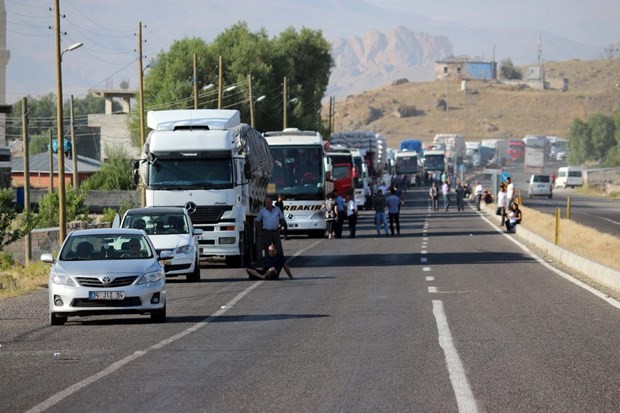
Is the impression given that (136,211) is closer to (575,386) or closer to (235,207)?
(235,207)

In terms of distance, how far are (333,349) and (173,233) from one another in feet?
45.0

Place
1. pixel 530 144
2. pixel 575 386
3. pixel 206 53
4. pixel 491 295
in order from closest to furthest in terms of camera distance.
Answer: pixel 575 386 → pixel 491 295 → pixel 206 53 → pixel 530 144

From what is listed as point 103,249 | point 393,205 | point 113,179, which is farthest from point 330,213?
point 113,179

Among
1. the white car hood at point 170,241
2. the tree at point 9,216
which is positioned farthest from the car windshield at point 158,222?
the tree at point 9,216

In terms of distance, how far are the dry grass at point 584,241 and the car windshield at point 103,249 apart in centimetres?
1261

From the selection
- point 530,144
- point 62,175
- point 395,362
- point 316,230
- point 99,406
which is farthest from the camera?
point 530,144

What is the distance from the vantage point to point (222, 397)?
37.0ft

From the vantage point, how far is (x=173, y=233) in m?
28.4

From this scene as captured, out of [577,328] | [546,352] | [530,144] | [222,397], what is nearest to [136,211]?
[577,328]

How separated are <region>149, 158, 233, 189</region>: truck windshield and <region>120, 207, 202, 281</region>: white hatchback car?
240 cm

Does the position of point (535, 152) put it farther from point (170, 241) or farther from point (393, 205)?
point (170, 241)

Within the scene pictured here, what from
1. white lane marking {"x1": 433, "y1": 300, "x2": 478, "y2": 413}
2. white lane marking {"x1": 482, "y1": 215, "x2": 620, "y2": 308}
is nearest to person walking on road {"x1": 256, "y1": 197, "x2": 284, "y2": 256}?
white lane marking {"x1": 482, "y1": 215, "x2": 620, "y2": 308}

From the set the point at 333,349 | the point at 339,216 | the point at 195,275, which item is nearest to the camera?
the point at 333,349

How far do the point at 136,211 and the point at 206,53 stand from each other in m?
69.9
